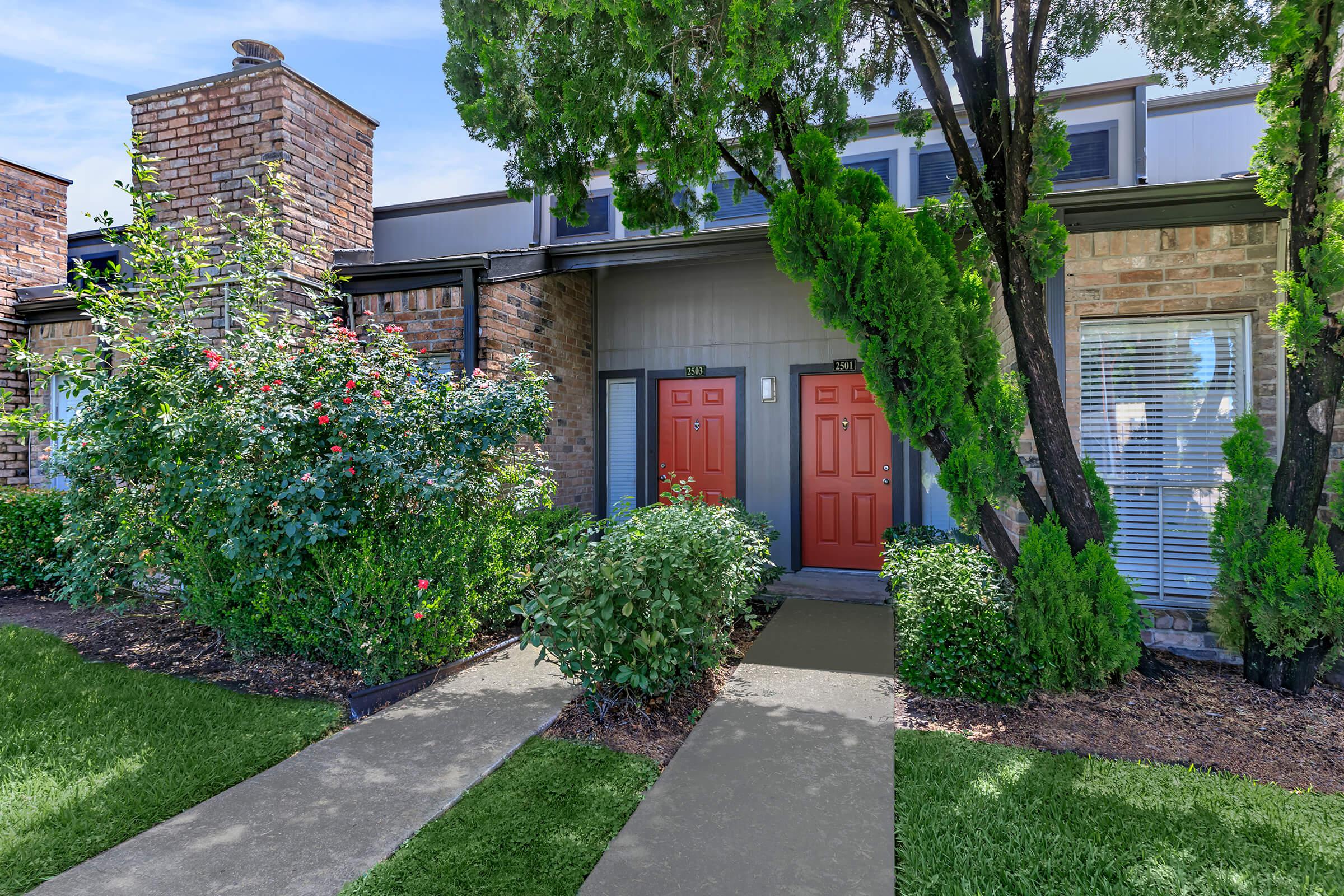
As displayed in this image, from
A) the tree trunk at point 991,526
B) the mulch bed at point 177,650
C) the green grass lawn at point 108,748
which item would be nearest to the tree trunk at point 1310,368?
the tree trunk at point 991,526

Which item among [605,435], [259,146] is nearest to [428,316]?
[259,146]

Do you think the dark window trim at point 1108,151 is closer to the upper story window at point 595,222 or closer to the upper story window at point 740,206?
the upper story window at point 740,206

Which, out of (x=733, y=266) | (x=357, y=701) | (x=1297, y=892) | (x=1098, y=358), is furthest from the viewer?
(x=733, y=266)

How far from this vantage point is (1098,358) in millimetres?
4324

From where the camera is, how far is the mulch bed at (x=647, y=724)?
294cm

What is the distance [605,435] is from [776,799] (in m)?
5.12

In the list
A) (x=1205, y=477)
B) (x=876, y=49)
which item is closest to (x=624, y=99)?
(x=876, y=49)

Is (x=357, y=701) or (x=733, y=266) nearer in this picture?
(x=357, y=701)

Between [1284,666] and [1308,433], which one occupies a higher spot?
[1308,433]

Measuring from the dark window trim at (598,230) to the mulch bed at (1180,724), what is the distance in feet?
20.3

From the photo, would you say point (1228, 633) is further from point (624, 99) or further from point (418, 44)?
point (418, 44)

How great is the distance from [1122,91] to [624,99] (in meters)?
5.97

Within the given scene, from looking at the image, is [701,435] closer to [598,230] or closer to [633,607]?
[598,230]

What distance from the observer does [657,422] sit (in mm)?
7125
